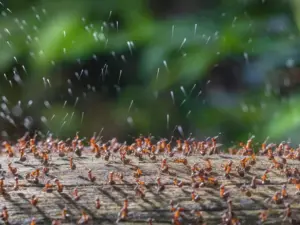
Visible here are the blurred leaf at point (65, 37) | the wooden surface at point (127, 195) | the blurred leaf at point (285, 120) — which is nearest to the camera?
the wooden surface at point (127, 195)

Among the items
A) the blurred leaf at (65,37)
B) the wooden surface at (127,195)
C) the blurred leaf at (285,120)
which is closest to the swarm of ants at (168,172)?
the wooden surface at (127,195)

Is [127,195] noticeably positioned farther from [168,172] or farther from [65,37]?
[65,37]

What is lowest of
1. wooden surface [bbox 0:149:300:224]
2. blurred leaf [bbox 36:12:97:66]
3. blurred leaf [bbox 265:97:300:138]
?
wooden surface [bbox 0:149:300:224]

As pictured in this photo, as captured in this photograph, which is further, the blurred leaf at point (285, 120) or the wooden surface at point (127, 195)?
the blurred leaf at point (285, 120)

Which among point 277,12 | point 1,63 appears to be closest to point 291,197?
point 277,12

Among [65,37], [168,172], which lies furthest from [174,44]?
[168,172]

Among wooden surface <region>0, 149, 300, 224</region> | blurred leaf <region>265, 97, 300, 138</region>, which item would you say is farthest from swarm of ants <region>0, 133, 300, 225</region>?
blurred leaf <region>265, 97, 300, 138</region>

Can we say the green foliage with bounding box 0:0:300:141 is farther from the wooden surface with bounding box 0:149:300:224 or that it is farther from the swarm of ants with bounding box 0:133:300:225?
the wooden surface with bounding box 0:149:300:224

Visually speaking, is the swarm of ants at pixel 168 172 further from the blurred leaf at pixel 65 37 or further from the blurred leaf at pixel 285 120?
the blurred leaf at pixel 65 37
